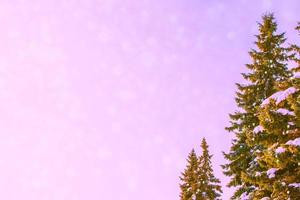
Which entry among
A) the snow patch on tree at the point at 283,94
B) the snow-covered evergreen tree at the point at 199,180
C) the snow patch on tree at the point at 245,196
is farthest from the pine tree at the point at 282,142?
the snow-covered evergreen tree at the point at 199,180

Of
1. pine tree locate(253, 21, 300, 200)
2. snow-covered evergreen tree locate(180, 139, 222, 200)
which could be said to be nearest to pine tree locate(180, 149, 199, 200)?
snow-covered evergreen tree locate(180, 139, 222, 200)

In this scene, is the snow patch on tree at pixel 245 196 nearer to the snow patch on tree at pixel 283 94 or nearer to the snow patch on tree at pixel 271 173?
the snow patch on tree at pixel 271 173

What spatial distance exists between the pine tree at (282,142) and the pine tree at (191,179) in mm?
20828

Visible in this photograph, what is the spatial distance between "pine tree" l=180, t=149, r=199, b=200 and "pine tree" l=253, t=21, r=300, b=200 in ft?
68.3

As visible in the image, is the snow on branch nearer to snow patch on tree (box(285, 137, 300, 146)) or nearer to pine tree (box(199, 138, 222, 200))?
snow patch on tree (box(285, 137, 300, 146))

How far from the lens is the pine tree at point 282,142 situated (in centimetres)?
1530

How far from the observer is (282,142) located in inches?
627

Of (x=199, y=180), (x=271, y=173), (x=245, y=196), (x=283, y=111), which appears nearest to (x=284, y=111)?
(x=283, y=111)

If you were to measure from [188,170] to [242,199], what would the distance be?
14947 millimetres

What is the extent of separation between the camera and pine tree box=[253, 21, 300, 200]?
1530cm

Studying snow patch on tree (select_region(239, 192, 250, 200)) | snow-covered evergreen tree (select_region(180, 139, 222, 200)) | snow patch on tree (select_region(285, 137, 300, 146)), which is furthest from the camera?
snow-covered evergreen tree (select_region(180, 139, 222, 200))

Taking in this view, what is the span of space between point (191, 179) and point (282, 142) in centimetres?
2260

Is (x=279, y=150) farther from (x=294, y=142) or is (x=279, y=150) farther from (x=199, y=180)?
(x=199, y=180)

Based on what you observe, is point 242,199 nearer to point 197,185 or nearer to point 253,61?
point 253,61
